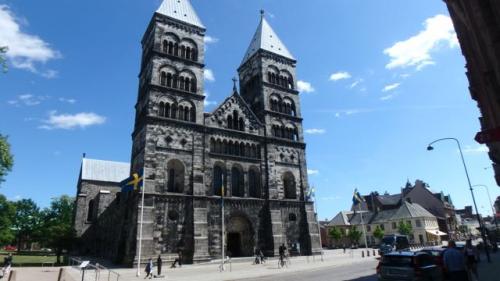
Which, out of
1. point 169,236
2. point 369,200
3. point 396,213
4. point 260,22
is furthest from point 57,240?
point 369,200

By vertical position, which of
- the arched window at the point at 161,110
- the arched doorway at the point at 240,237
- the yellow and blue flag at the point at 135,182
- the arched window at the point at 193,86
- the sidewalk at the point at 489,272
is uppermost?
the arched window at the point at 193,86

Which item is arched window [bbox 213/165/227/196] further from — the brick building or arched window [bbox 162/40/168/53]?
the brick building

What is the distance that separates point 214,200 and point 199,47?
20042 millimetres

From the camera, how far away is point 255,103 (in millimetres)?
46656

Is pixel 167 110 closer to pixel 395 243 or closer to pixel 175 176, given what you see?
pixel 175 176

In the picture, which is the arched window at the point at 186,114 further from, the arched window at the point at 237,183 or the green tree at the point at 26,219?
the green tree at the point at 26,219

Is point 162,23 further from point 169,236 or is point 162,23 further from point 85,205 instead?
point 85,205

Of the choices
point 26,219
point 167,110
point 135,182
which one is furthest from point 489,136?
point 26,219

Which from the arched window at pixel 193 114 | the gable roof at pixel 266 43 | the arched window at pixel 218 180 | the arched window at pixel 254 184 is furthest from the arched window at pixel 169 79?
the gable roof at pixel 266 43

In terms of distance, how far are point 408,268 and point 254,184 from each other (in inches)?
1127

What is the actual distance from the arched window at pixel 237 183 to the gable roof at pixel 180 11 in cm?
1993

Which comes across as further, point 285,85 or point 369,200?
point 369,200

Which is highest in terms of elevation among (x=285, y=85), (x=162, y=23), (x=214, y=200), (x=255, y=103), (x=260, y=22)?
(x=260, y=22)

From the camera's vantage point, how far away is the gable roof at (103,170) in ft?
215
